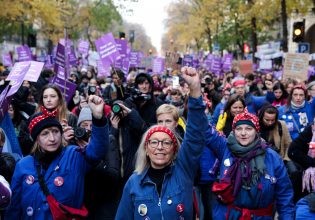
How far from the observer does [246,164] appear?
4.21 metres

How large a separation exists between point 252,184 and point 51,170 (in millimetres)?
1629

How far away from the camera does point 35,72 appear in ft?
22.7

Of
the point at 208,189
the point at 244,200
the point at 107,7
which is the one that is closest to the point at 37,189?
the point at 244,200

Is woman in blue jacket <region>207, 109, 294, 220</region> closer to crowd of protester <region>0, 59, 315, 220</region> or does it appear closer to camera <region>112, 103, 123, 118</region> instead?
crowd of protester <region>0, 59, 315, 220</region>

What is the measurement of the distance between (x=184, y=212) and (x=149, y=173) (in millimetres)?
395

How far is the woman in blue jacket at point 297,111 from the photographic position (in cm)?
760

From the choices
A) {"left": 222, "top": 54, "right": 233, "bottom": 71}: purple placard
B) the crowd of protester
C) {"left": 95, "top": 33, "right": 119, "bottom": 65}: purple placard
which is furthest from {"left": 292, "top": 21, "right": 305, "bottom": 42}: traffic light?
the crowd of protester

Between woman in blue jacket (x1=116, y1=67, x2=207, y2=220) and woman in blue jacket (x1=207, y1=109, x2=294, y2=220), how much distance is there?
70 cm

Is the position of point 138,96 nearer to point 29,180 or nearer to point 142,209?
point 29,180

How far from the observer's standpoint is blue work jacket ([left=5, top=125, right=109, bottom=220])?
3914 mm

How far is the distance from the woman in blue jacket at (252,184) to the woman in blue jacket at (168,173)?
2.29 feet

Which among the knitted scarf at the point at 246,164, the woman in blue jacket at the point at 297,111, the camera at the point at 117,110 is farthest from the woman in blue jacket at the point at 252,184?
the woman in blue jacket at the point at 297,111

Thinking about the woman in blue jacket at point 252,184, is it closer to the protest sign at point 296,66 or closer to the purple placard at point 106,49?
the purple placard at point 106,49

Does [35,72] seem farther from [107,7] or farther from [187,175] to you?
[107,7]
